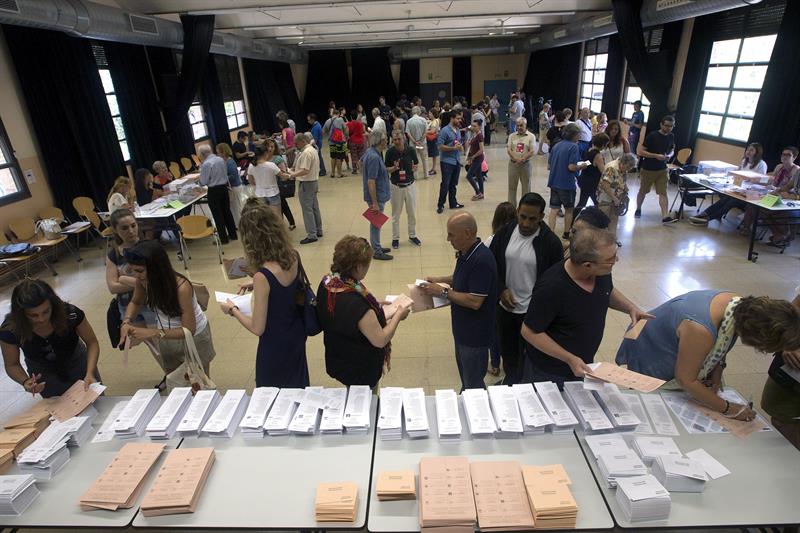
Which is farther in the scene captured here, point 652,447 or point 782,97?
point 782,97

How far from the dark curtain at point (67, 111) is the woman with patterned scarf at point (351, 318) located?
273 inches

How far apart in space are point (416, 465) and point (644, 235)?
588cm

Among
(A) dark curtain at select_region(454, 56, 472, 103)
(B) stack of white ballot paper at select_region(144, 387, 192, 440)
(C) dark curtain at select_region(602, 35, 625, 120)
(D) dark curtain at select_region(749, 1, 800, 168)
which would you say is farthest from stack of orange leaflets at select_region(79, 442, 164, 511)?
(A) dark curtain at select_region(454, 56, 472, 103)

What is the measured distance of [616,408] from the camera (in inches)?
79.5

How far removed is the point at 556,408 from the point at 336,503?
3.42 feet

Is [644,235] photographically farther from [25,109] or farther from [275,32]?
[275,32]

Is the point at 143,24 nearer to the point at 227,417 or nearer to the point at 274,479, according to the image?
the point at 227,417

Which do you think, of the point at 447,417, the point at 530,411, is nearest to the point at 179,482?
the point at 447,417

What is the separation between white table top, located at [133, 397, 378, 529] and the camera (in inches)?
65.2

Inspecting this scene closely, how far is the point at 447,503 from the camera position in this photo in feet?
5.39

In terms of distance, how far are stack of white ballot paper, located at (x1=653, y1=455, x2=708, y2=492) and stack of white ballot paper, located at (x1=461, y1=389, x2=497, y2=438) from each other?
25.3 inches

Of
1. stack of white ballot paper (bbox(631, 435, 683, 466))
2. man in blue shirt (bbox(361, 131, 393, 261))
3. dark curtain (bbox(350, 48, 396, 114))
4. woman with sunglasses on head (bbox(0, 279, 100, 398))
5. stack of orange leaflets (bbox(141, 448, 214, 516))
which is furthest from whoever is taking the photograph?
→ dark curtain (bbox(350, 48, 396, 114))

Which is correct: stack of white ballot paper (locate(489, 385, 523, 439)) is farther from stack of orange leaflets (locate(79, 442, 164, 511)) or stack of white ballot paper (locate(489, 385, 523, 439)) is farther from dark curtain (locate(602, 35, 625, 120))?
dark curtain (locate(602, 35, 625, 120))

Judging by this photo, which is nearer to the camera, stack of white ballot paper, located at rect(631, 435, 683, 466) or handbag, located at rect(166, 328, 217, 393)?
stack of white ballot paper, located at rect(631, 435, 683, 466)
